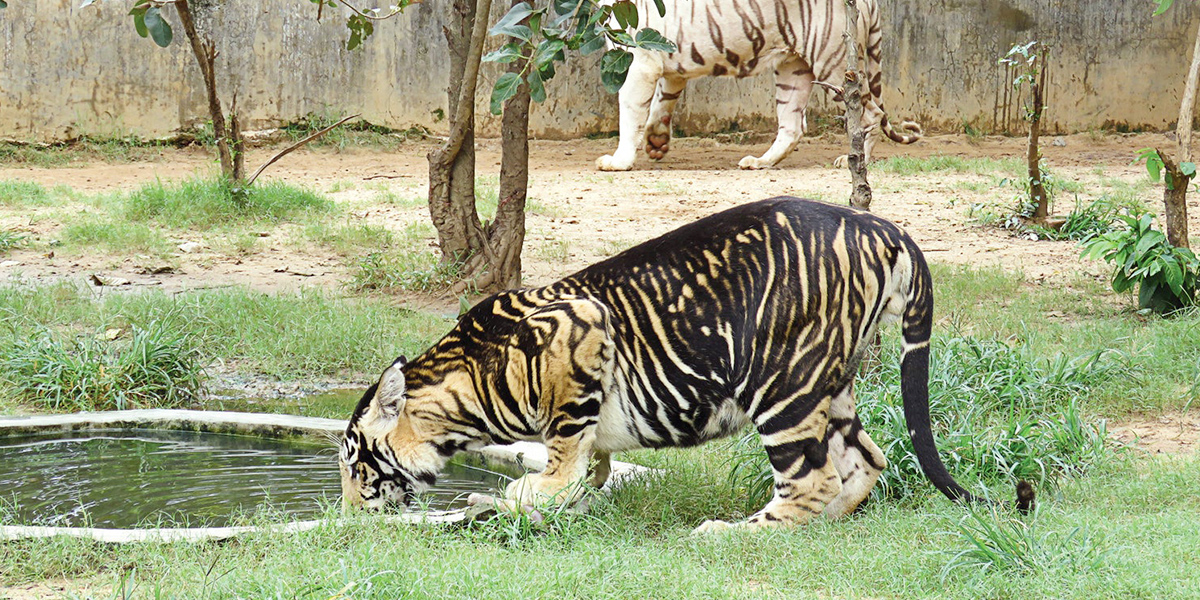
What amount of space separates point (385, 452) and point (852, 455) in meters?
1.66

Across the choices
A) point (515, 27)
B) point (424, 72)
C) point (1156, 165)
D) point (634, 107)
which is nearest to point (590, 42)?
point (515, 27)

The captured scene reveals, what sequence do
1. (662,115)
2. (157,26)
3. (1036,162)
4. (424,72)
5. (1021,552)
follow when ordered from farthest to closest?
(424,72)
(662,115)
(1036,162)
(157,26)
(1021,552)

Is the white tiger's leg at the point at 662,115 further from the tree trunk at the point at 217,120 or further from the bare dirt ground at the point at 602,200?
the tree trunk at the point at 217,120

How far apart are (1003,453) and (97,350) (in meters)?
4.35

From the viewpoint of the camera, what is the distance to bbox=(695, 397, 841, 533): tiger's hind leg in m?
4.15

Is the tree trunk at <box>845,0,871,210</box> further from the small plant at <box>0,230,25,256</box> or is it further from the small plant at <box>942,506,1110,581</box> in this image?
the small plant at <box>0,230,25,256</box>

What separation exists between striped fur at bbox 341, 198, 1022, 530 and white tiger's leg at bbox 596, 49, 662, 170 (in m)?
8.55

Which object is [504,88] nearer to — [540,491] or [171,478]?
[540,491]

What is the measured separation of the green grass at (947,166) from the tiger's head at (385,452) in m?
8.60

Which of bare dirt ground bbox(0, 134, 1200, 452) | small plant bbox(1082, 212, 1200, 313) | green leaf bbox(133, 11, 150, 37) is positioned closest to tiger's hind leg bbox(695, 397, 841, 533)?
bare dirt ground bbox(0, 134, 1200, 452)

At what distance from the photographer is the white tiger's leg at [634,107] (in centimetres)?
1288

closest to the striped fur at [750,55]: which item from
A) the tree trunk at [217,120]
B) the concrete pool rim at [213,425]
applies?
the tree trunk at [217,120]

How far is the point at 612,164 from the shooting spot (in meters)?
12.9

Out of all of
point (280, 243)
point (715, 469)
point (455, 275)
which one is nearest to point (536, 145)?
point (280, 243)
